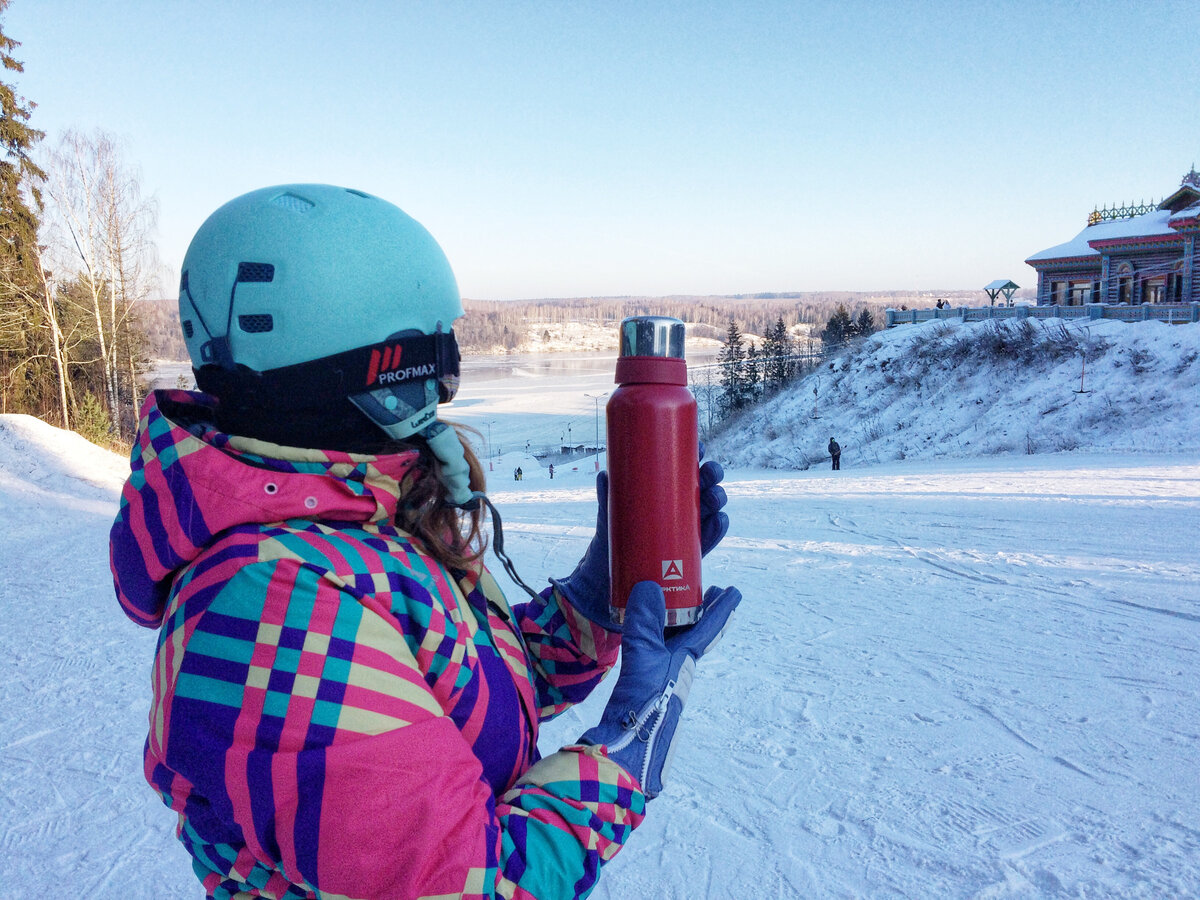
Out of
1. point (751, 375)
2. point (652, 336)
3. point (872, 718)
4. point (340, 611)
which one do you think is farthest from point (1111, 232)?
point (340, 611)

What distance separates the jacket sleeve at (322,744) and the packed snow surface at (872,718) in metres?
2.24

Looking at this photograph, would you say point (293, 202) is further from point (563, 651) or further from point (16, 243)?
point (16, 243)

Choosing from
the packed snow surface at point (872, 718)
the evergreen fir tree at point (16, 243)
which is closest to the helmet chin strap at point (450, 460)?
the packed snow surface at point (872, 718)

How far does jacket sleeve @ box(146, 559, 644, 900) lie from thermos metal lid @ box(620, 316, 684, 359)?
964 millimetres

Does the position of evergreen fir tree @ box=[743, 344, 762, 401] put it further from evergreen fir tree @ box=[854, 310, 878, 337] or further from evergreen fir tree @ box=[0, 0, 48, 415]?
evergreen fir tree @ box=[0, 0, 48, 415]

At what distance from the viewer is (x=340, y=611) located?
3.37ft

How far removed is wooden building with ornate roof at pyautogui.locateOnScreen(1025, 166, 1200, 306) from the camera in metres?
26.8

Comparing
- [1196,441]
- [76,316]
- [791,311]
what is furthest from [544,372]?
[1196,441]

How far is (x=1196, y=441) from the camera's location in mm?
16844

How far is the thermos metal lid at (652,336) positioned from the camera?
5.92ft

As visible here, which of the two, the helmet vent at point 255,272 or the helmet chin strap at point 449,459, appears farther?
the helmet chin strap at point 449,459

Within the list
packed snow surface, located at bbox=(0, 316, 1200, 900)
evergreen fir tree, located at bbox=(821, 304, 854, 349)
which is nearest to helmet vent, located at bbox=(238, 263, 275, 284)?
packed snow surface, located at bbox=(0, 316, 1200, 900)

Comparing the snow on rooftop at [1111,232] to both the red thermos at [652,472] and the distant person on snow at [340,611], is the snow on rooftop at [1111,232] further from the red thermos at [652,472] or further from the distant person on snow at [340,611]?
the distant person on snow at [340,611]

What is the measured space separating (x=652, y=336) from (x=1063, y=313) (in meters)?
31.2
